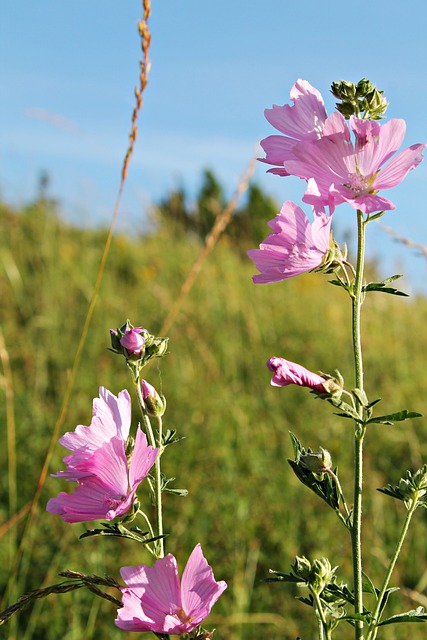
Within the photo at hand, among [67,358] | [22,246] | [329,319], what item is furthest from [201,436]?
[22,246]

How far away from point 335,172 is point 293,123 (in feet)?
0.23

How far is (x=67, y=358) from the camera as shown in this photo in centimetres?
349

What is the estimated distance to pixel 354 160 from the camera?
59 centimetres

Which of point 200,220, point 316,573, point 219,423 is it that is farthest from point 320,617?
point 200,220

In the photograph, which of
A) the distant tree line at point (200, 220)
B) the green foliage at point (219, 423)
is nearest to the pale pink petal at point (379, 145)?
the green foliage at point (219, 423)

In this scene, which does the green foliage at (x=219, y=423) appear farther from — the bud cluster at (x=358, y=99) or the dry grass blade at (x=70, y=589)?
the bud cluster at (x=358, y=99)

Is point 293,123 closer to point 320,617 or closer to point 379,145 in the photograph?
point 379,145

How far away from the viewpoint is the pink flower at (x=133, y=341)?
0.59 m

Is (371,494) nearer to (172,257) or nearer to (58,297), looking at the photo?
(58,297)

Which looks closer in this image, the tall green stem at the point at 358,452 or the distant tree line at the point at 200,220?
the tall green stem at the point at 358,452

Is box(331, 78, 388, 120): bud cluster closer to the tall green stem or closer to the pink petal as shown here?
the tall green stem

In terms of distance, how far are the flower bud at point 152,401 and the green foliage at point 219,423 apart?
0.64 metres

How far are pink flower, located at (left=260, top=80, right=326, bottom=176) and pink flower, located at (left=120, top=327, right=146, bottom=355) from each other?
174 millimetres

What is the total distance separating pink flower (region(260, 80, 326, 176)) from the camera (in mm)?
→ 625
